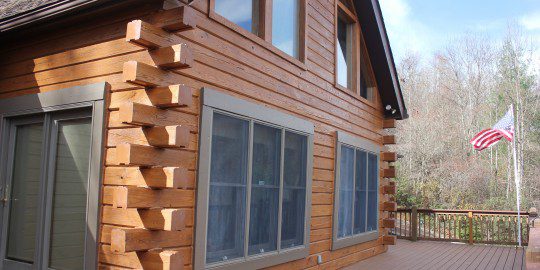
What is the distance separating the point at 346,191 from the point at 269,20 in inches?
123

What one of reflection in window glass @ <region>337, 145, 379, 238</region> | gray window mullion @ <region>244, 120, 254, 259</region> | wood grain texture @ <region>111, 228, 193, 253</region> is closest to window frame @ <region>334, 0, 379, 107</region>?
reflection in window glass @ <region>337, 145, 379, 238</region>

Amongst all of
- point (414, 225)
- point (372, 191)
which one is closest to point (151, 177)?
point (372, 191)

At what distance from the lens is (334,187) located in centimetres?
686

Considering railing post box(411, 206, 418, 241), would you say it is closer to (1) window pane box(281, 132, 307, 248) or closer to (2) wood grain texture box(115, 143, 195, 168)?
(1) window pane box(281, 132, 307, 248)

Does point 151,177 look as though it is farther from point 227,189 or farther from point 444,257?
point 444,257

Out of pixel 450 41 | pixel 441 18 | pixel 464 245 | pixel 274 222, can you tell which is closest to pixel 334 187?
pixel 274 222

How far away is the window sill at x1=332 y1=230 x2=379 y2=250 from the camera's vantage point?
6.88 metres

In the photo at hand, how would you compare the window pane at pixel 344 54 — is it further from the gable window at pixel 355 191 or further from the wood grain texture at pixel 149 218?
the wood grain texture at pixel 149 218

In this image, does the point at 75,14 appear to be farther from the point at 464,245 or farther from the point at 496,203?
the point at 496,203

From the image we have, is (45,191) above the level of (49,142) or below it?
below

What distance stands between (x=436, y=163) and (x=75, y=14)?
803 inches

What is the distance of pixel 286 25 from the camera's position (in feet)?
19.8

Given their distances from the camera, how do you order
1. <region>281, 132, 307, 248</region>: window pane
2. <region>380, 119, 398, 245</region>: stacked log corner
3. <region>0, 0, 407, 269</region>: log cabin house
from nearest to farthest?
1. <region>0, 0, 407, 269</region>: log cabin house
2. <region>281, 132, 307, 248</region>: window pane
3. <region>380, 119, 398, 245</region>: stacked log corner

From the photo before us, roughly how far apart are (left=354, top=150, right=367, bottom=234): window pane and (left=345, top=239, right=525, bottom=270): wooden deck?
614mm
